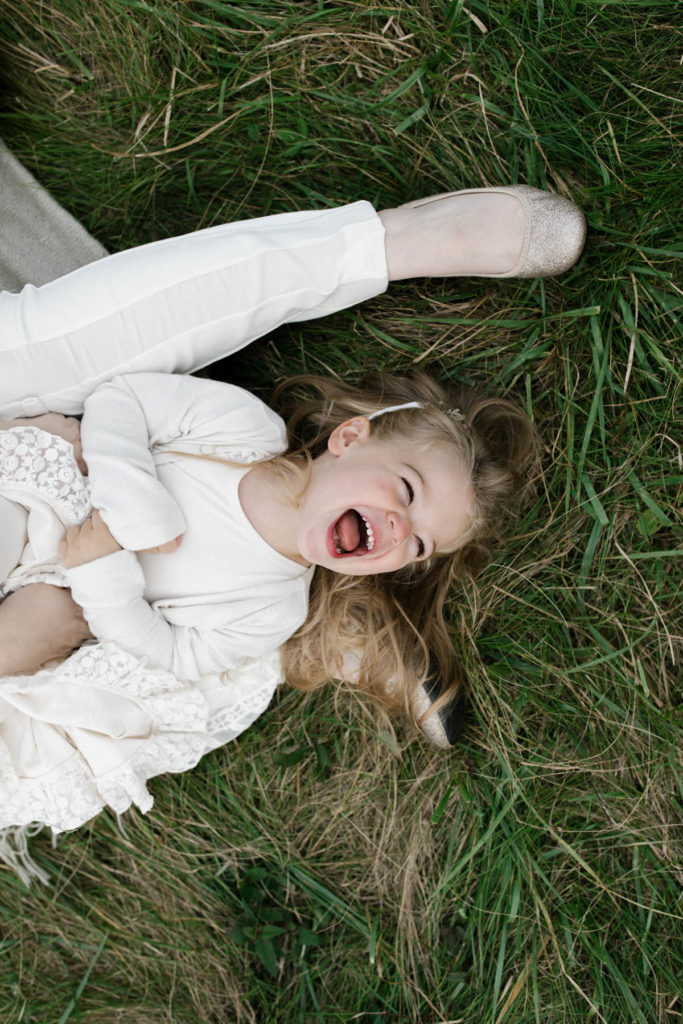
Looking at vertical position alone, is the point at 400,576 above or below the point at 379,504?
below

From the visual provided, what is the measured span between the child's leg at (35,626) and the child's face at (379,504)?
2.33 feet

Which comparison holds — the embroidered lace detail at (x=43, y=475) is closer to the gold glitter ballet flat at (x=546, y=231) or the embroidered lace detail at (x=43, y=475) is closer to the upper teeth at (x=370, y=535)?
the upper teeth at (x=370, y=535)

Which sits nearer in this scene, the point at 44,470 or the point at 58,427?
the point at 44,470

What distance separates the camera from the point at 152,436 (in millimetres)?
2096

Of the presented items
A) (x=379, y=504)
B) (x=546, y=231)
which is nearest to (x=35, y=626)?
(x=379, y=504)

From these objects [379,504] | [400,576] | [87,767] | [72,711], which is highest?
[379,504]

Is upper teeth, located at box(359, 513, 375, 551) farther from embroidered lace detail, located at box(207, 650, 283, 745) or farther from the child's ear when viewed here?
embroidered lace detail, located at box(207, 650, 283, 745)

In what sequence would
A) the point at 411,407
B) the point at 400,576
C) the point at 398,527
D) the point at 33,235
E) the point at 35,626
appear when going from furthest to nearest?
1. the point at 400,576
2. the point at 33,235
3. the point at 411,407
4. the point at 35,626
5. the point at 398,527

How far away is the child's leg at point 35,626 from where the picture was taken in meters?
1.98

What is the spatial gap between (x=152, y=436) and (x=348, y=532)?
64 cm

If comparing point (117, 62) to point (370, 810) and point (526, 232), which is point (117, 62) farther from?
point (370, 810)

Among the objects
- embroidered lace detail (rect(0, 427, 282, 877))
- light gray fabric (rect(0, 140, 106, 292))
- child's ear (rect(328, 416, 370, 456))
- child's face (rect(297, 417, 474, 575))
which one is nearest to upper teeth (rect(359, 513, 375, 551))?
child's face (rect(297, 417, 474, 575))

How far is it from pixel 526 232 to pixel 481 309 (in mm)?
319

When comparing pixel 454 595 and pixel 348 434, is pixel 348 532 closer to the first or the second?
pixel 348 434
